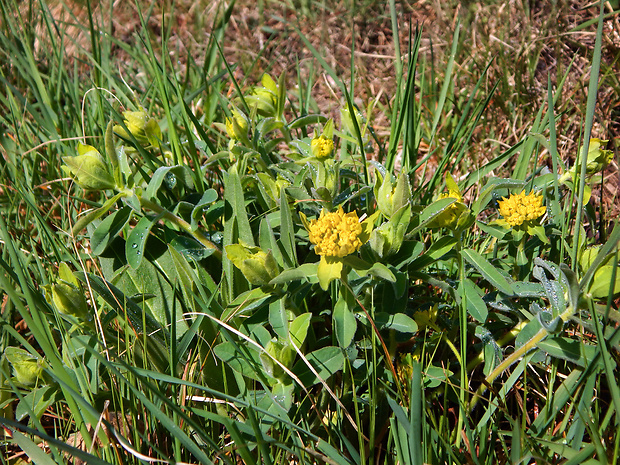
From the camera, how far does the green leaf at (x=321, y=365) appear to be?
150cm

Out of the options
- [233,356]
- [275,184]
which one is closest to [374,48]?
[275,184]

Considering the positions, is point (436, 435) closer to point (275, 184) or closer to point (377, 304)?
point (377, 304)

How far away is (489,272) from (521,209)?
20 cm

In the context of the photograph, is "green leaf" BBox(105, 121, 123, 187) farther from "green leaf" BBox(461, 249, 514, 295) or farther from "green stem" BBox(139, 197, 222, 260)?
"green leaf" BBox(461, 249, 514, 295)

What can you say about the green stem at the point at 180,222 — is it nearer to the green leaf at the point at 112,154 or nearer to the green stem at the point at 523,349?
the green leaf at the point at 112,154

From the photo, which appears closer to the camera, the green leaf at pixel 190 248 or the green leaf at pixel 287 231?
the green leaf at pixel 287 231

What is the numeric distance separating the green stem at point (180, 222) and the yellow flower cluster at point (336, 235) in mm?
568

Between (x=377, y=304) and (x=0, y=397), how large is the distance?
1.22 m

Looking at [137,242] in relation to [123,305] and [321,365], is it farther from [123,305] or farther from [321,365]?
[321,365]

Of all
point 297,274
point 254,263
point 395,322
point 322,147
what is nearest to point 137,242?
point 254,263

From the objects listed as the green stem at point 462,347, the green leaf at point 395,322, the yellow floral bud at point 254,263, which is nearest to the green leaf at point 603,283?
the green stem at point 462,347

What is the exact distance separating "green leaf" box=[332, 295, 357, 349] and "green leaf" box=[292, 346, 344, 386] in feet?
0.19

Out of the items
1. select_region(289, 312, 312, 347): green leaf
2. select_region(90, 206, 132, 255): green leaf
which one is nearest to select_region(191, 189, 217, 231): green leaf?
select_region(90, 206, 132, 255): green leaf

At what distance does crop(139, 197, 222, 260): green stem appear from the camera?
170cm
